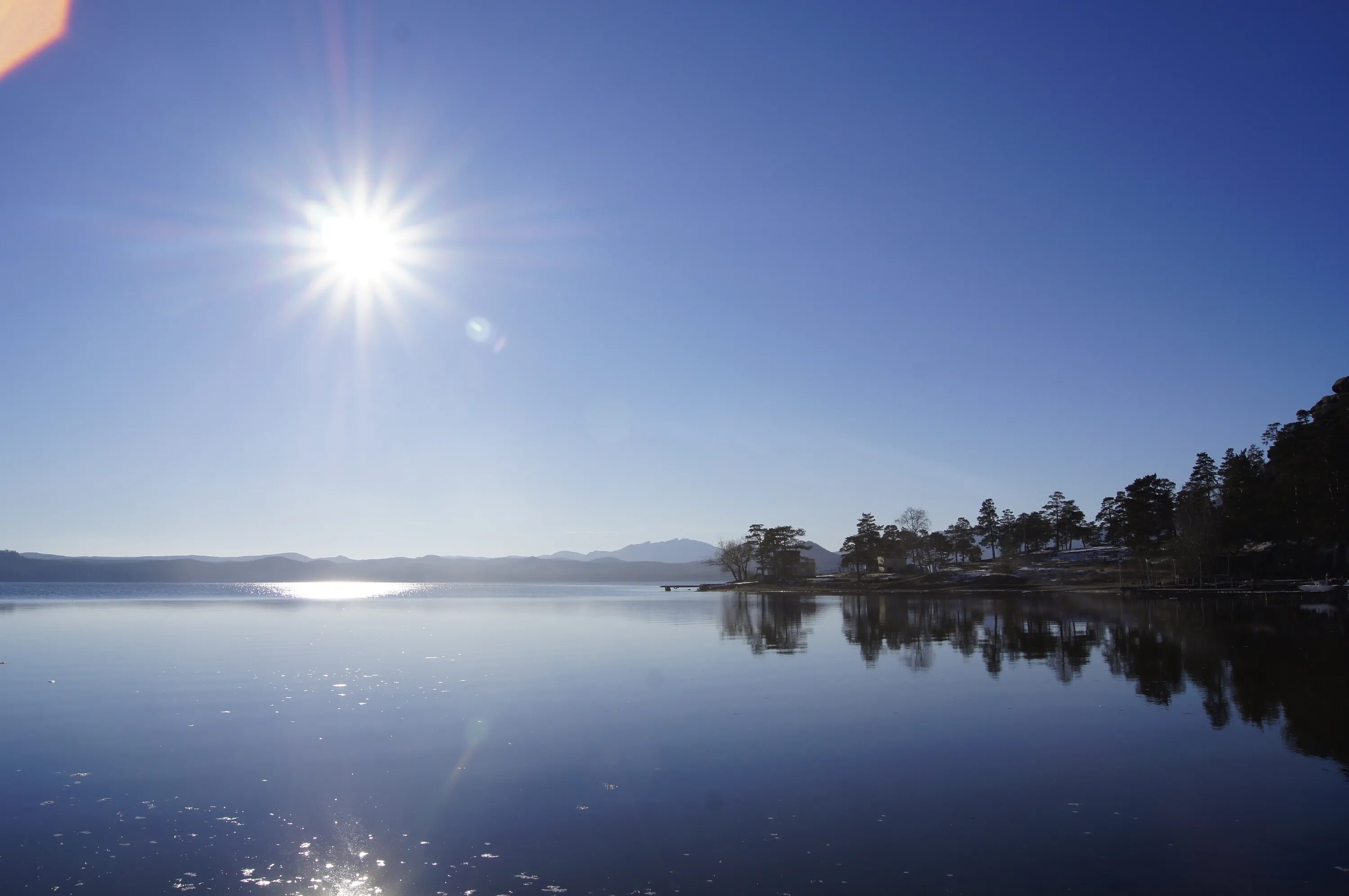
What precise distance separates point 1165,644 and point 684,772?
37.2 metres

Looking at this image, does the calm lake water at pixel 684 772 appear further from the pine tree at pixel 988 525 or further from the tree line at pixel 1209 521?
the pine tree at pixel 988 525

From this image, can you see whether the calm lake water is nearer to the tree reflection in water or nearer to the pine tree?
the tree reflection in water

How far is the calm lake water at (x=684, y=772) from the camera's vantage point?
12.1m

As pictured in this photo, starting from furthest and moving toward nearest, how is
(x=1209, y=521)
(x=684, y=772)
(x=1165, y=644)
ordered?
(x=1209, y=521), (x=1165, y=644), (x=684, y=772)

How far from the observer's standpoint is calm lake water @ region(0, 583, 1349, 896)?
1215 cm

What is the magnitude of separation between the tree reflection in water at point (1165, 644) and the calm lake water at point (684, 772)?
35cm

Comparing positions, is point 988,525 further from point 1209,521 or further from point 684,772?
point 684,772

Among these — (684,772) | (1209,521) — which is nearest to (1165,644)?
(684,772)

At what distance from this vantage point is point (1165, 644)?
43.6 metres

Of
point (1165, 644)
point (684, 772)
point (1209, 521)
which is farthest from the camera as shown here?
point (1209, 521)

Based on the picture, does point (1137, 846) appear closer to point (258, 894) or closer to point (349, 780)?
point (258, 894)

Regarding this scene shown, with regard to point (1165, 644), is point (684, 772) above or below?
below

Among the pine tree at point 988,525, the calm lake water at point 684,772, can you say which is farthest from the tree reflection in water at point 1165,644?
the pine tree at point 988,525

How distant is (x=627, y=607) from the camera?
10156cm
